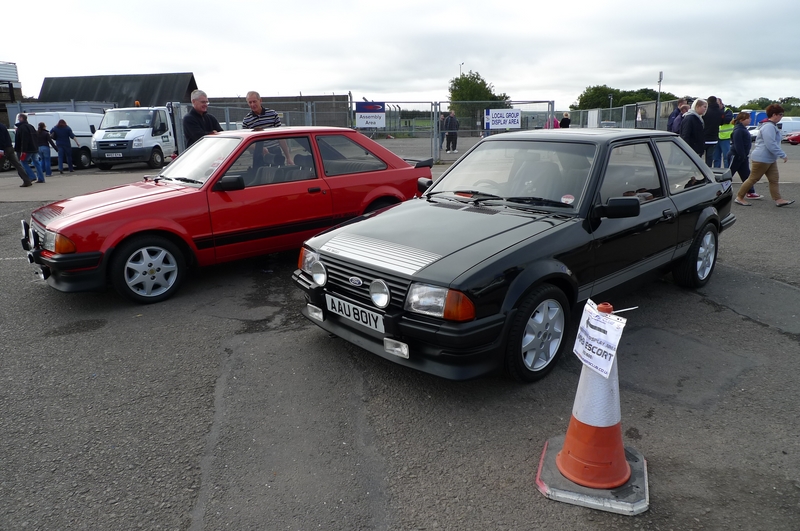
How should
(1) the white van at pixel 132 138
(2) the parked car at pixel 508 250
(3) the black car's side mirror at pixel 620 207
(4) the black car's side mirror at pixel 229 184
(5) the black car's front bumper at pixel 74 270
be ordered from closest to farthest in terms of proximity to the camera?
1. (2) the parked car at pixel 508 250
2. (3) the black car's side mirror at pixel 620 207
3. (5) the black car's front bumper at pixel 74 270
4. (4) the black car's side mirror at pixel 229 184
5. (1) the white van at pixel 132 138

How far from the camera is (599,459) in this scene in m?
2.62

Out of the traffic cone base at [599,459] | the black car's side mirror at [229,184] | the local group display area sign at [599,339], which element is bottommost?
the traffic cone base at [599,459]

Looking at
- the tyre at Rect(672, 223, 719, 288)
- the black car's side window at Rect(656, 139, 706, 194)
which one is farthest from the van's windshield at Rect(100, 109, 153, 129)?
the tyre at Rect(672, 223, 719, 288)

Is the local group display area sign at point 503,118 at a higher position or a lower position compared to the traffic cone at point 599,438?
higher

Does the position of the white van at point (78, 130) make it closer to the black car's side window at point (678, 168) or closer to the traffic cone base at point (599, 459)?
the black car's side window at point (678, 168)

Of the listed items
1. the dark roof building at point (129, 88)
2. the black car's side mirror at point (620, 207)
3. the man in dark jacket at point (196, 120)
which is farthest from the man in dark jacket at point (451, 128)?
the dark roof building at point (129, 88)

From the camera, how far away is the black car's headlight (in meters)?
3.12

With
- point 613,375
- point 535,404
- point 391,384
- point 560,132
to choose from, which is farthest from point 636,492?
point 560,132

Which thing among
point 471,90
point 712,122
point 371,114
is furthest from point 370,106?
point 471,90

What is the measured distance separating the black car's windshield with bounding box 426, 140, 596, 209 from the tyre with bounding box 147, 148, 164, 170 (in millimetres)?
16394

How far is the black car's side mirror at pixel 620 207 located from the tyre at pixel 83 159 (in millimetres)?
20948

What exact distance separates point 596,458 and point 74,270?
4.32m

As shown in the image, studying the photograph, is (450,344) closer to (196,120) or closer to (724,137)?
(196,120)

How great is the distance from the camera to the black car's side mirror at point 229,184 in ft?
17.6
